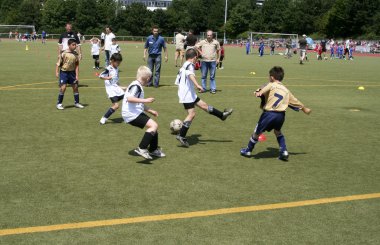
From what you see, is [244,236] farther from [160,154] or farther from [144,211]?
[160,154]

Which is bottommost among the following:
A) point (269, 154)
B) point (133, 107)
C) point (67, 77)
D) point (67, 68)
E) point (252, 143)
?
point (269, 154)

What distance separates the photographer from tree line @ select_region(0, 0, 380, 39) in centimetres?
8756

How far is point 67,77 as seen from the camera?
1205cm

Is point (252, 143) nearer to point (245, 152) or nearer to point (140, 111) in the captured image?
point (245, 152)

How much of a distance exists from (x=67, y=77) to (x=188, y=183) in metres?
6.74

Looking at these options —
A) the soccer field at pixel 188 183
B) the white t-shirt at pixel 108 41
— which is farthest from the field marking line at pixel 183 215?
the white t-shirt at pixel 108 41

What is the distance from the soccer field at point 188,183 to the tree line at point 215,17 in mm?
78884

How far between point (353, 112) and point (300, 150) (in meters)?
5.01

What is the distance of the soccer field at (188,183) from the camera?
195 inches

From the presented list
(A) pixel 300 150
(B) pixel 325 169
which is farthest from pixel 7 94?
(B) pixel 325 169

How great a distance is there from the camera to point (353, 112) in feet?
42.3

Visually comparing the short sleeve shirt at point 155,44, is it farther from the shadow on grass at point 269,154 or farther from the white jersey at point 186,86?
the shadow on grass at point 269,154

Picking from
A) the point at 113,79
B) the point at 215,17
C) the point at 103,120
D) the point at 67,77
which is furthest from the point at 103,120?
the point at 215,17

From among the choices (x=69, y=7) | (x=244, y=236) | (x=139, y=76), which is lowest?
(x=244, y=236)
